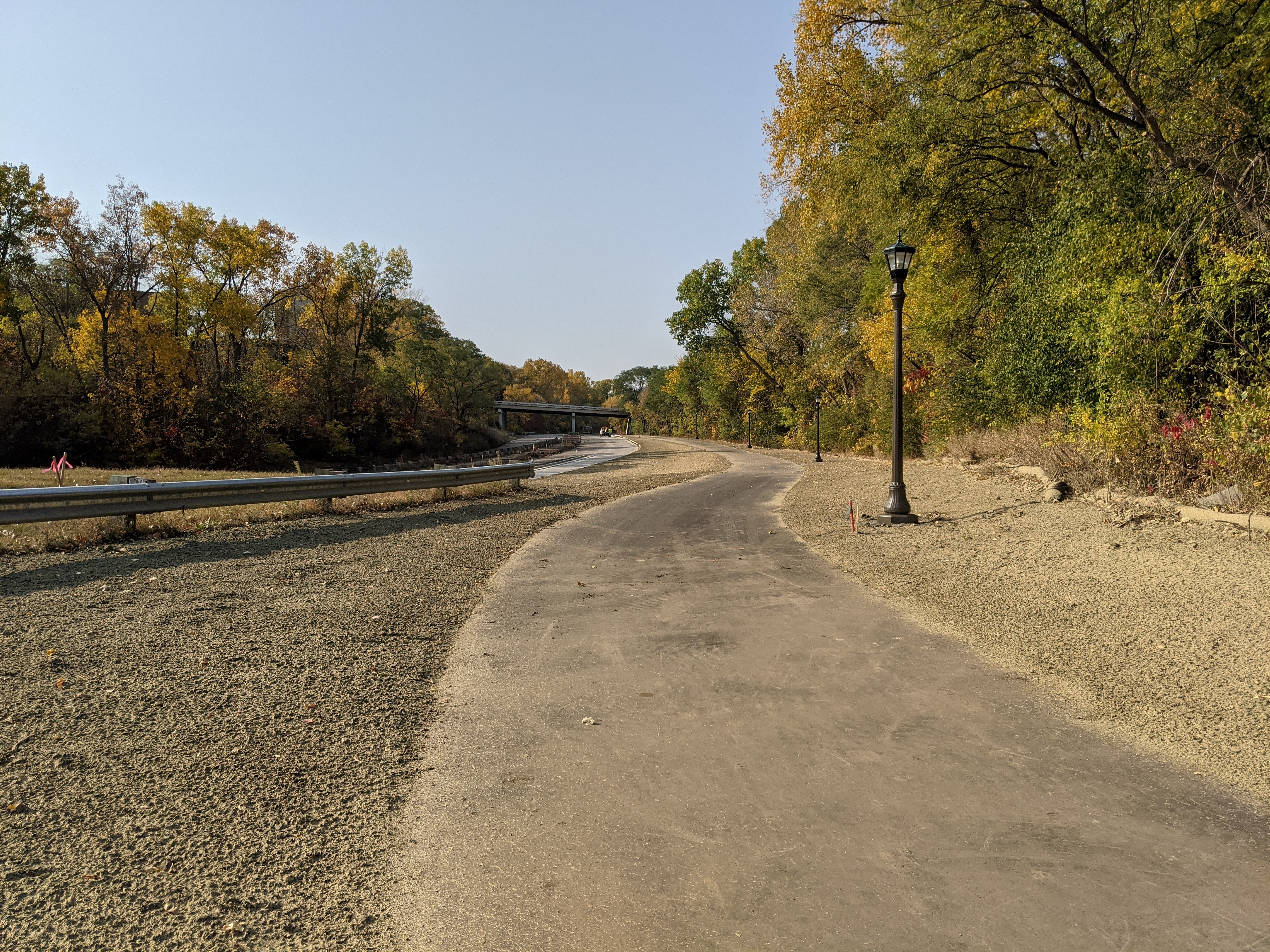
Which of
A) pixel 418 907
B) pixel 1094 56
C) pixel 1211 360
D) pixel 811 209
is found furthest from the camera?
pixel 811 209

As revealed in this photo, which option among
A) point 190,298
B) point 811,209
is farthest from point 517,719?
point 190,298

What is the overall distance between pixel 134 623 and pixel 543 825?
458 centimetres

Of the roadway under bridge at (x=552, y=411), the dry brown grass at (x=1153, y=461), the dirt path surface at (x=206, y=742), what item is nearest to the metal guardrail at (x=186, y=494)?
the dirt path surface at (x=206, y=742)

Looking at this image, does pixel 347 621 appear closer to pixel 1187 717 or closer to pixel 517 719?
pixel 517 719

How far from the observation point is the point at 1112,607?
645 cm

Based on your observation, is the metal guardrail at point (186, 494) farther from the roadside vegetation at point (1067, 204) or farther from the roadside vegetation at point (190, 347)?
the roadside vegetation at point (190, 347)

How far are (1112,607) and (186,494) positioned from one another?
11.7m

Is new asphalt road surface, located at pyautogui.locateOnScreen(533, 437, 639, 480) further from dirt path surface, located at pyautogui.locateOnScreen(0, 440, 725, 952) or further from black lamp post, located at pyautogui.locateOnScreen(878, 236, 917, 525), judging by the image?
dirt path surface, located at pyautogui.locateOnScreen(0, 440, 725, 952)

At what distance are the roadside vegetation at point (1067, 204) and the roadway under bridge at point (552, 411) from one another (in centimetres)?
8332

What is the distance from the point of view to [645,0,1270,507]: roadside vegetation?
934 cm

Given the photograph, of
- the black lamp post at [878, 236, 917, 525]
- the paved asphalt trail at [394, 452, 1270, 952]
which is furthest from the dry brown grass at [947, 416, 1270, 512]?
the paved asphalt trail at [394, 452, 1270, 952]

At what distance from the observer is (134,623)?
19.2 ft

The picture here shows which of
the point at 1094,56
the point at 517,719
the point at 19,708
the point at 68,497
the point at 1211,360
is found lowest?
the point at 517,719

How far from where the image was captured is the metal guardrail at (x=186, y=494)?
8383 mm
